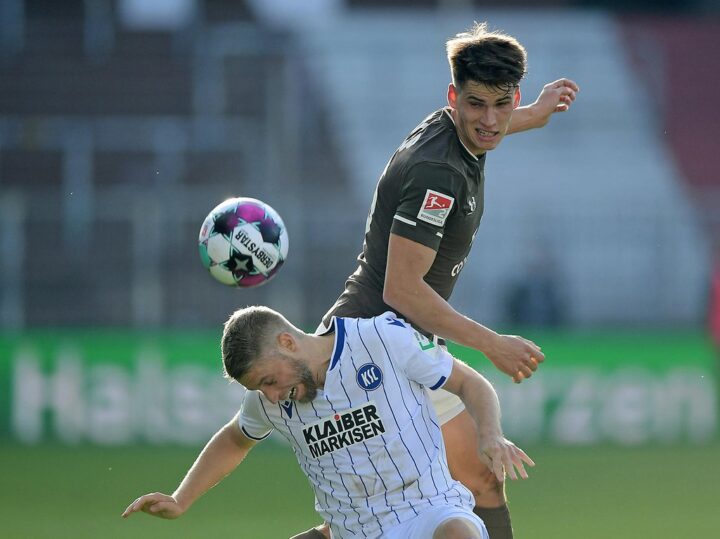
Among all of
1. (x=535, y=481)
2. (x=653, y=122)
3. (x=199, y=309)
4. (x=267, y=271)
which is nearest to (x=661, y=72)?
(x=653, y=122)

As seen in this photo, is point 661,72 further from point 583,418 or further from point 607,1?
point 583,418

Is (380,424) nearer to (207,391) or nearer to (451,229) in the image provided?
(451,229)

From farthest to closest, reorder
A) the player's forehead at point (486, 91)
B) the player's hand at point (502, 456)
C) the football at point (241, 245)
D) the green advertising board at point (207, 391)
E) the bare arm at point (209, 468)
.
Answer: the green advertising board at point (207, 391) → the football at point (241, 245) → the player's forehead at point (486, 91) → the bare arm at point (209, 468) → the player's hand at point (502, 456)

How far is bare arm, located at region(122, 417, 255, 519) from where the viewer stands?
5.23m

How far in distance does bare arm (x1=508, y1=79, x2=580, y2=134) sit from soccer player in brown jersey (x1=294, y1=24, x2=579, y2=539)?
55 cm

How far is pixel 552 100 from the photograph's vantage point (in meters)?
6.27

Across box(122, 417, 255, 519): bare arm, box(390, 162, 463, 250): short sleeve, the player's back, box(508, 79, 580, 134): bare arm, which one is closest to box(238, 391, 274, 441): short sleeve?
box(122, 417, 255, 519): bare arm

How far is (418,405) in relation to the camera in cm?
514

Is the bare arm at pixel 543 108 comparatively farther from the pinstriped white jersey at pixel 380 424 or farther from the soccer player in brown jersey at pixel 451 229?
the pinstriped white jersey at pixel 380 424

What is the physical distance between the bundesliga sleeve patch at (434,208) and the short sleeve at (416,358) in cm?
45

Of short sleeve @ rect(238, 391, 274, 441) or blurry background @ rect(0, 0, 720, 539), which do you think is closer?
short sleeve @ rect(238, 391, 274, 441)

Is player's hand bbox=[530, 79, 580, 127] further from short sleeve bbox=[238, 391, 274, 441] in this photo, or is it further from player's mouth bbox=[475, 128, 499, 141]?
short sleeve bbox=[238, 391, 274, 441]

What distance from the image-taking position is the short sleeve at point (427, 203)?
5.25 m

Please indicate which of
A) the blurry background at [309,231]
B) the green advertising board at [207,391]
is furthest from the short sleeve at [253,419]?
the green advertising board at [207,391]
